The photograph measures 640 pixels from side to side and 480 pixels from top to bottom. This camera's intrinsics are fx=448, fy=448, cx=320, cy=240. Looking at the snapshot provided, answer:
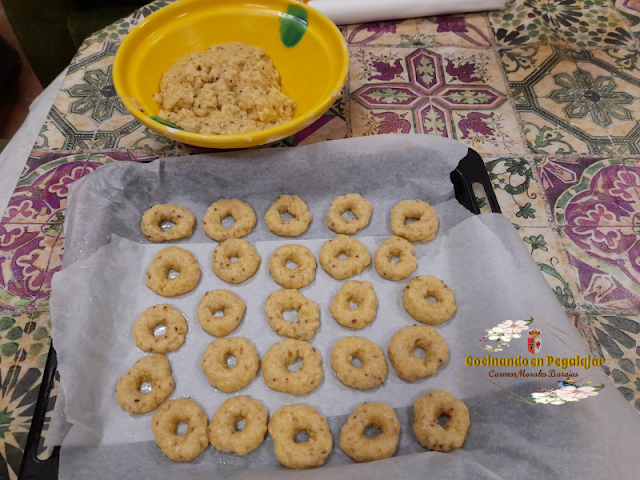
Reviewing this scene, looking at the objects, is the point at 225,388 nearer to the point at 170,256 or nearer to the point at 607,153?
the point at 170,256

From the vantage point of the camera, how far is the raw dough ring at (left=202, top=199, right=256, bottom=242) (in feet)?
7.18

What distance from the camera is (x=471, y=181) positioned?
2.25 m

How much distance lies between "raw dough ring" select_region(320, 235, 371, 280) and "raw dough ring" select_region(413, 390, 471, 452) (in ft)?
2.08

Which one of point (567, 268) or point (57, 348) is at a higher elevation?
point (57, 348)

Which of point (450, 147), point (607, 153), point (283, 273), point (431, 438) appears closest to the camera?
point (431, 438)

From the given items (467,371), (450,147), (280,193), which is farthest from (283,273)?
(450,147)

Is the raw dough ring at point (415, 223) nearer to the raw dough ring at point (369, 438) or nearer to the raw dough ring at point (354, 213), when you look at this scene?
the raw dough ring at point (354, 213)

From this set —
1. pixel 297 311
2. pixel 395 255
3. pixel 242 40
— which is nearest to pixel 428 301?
pixel 395 255

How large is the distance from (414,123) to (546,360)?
149 cm

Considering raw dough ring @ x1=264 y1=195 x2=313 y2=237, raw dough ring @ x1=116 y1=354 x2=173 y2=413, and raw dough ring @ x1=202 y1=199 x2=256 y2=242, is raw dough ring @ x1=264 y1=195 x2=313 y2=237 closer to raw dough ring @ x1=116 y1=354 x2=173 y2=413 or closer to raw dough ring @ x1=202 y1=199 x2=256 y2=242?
raw dough ring @ x1=202 y1=199 x2=256 y2=242

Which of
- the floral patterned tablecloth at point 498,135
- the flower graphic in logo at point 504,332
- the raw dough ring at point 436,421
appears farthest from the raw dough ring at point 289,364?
the floral patterned tablecloth at point 498,135

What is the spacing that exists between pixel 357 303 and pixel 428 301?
0.32m

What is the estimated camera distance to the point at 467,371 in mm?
1817

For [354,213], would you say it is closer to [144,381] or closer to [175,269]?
[175,269]
